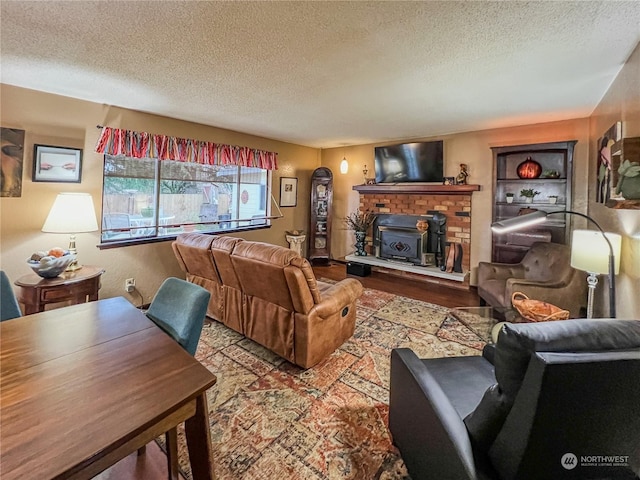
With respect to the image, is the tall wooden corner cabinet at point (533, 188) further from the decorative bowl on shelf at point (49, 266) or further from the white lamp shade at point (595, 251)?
the decorative bowl on shelf at point (49, 266)

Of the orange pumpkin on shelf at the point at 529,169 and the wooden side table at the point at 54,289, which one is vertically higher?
the orange pumpkin on shelf at the point at 529,169

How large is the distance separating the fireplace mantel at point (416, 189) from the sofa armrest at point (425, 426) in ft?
11.8

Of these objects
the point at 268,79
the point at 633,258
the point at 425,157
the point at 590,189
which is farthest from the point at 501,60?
the point at 425,157

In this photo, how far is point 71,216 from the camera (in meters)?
2.71

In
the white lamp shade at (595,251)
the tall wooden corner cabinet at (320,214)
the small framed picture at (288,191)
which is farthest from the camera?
the tall wooden corner cabinet at (320,214)

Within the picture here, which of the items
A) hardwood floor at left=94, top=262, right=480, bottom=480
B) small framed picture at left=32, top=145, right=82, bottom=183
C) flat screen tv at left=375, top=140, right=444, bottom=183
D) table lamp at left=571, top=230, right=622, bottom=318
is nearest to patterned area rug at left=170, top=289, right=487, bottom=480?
hardwood floor at left=94, top=262, right=480, bottom=480

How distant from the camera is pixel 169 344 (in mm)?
1315

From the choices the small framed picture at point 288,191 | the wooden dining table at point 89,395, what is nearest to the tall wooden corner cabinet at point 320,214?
the small framed picture at point 288,191

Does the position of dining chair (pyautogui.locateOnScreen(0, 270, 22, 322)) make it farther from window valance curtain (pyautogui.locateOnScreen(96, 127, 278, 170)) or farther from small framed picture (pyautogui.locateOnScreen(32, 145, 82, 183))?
window valance curtain (pyautogui.locateOnScreen(96, 127, 278, 170))

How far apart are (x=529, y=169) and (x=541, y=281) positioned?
1676 millimetres

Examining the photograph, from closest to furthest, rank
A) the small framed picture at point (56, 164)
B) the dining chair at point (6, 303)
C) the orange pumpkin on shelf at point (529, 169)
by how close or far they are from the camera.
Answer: the dining chair at point (6, 303), the small framed picture at point (56, 164), the orange pumpkin on shelf at point (529, 169)

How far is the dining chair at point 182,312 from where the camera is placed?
1.53 metres

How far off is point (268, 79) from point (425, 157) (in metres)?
3.10

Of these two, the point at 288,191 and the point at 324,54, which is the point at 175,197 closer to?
the point at 288,191
